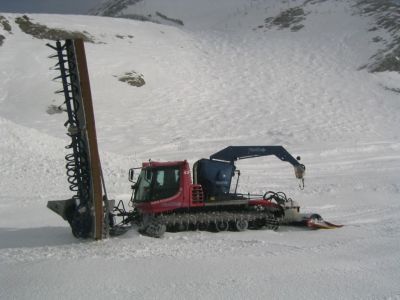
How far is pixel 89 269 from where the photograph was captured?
7.19 metres

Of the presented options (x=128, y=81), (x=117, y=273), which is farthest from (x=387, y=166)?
(x=128, y=81)

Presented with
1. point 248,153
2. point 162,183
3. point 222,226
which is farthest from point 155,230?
point 248,153

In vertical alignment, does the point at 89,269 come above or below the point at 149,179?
below

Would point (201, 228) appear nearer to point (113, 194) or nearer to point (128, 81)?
point (113, 194)

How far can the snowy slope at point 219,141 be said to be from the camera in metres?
6.90

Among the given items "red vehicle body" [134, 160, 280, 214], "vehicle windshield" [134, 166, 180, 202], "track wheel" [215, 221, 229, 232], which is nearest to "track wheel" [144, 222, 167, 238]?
"red vehicle body" [134, 160, 280, 214]

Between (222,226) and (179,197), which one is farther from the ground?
(179,197)

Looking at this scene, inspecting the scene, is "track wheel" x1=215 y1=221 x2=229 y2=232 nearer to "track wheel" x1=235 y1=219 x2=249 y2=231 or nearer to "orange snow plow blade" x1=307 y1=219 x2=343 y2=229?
"track wheel" x1=235 y1=219 x2=249 y2=231

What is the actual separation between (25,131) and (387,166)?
561 inches

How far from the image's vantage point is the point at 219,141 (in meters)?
24.1

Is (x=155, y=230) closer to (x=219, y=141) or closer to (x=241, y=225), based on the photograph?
(x=241, y=225)

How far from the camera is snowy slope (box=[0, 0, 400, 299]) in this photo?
690 cm

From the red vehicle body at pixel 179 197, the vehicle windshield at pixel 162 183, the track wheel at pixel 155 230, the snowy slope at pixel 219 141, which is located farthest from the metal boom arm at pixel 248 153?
the track wheel at pixel 155 230

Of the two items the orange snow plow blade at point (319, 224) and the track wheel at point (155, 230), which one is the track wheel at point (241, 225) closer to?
the orange snow plow blade at point (319, 224)
